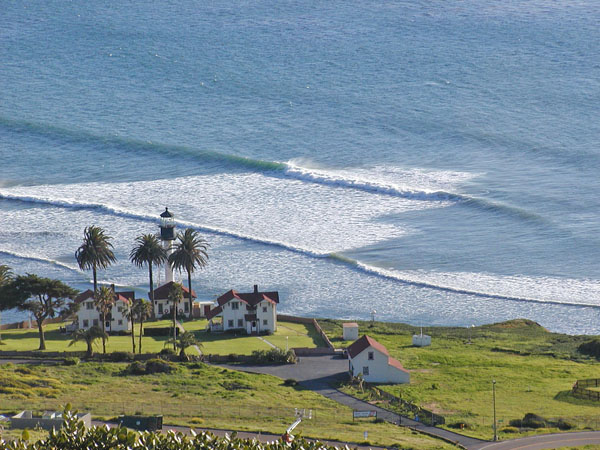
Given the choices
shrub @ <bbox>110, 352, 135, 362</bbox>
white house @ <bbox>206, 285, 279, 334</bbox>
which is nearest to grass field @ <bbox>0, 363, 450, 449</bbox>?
shrub @ <bbox>110, 352, 135, 362</bbox>

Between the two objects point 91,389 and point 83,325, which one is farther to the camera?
point 83,325

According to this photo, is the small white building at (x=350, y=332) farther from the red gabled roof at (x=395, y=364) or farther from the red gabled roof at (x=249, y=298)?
the red gabled roof at (x=395, y=364)

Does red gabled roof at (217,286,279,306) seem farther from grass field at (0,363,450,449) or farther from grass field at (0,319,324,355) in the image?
grass field at (0,363,450,449)

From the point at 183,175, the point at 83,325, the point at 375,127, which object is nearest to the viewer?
the point at 83,325

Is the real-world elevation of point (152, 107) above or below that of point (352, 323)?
above

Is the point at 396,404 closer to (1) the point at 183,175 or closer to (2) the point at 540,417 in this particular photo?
(2) the point at 540,417

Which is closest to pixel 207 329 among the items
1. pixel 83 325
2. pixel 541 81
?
pixel 83 325

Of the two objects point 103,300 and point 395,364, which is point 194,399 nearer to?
point 395,364
